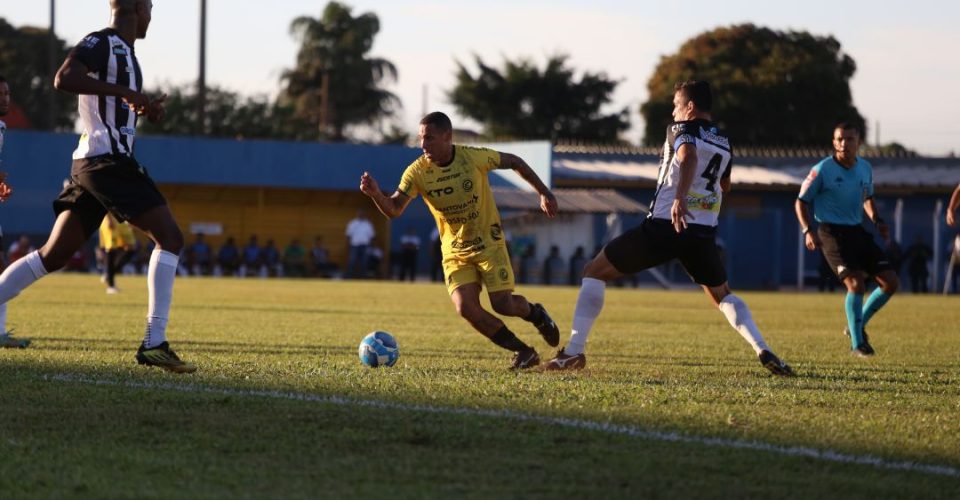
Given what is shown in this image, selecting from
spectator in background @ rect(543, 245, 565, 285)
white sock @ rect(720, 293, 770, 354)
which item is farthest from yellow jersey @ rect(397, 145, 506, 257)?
spectator in background @ rect(543, 245, 565, 285)

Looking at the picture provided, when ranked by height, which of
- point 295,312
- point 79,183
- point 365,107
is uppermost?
point 365,107

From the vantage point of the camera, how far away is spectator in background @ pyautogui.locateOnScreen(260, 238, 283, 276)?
42031mm

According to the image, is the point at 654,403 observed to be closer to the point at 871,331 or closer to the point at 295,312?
the point at 871,331

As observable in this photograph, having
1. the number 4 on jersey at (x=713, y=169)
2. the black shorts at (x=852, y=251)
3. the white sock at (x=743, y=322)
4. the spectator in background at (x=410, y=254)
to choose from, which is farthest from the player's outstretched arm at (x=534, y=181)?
the spectator in background at (x=410, y=254)

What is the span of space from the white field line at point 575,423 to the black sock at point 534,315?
9.30ft

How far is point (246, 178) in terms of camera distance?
43.9 meters

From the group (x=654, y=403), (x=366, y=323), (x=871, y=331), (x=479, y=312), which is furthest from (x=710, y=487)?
(x=871, y=331)

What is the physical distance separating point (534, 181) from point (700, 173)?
3.77 feet

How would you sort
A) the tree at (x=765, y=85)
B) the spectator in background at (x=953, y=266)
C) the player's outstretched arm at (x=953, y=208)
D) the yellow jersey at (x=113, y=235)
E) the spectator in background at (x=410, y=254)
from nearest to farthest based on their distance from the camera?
1. the player's outstretched arm at (x=953, y=208)
2. the yellow jersey at (x=113, y=235)
3. the spectator in background at (x=953, y=266)
4. the spectator in background at (x=410, y=254)
5. the tree at (x=765, y=85)

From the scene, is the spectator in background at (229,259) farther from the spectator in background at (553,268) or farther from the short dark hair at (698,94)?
the short dark hair at (698,94)

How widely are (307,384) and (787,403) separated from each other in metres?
2.70

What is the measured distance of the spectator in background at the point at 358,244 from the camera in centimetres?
3988

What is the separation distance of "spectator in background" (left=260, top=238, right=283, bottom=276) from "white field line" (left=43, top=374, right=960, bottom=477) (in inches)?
1331

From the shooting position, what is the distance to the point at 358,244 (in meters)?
40.1
